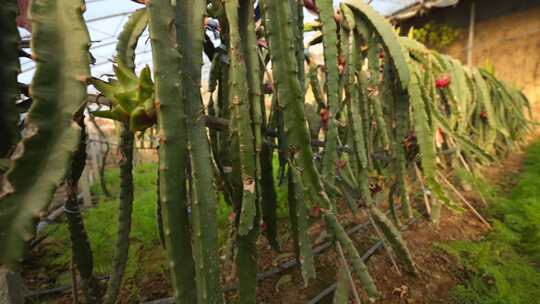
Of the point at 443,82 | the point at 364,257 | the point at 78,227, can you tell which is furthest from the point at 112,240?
the point at 443,82

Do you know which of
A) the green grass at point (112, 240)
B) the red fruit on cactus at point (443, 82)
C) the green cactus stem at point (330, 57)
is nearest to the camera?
the green cactus stem at point (330, 57)

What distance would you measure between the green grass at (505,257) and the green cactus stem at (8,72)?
4.49ft

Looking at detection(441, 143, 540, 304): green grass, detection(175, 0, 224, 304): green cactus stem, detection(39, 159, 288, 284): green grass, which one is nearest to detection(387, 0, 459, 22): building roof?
detection(441, 143, 540, 304): green grass

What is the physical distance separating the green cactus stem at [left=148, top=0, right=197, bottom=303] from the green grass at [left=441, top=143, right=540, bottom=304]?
1090 millimetres

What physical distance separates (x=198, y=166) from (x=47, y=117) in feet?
0.71

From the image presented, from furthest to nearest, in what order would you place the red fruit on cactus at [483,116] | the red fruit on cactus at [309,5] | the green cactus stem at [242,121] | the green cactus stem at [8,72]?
1. the red fruit on cactus at [483,116]
2. the red fruit on cactus at [309,5]
3. the green cactus stem at [242,121]
4. the green cactus stem at [8,72]

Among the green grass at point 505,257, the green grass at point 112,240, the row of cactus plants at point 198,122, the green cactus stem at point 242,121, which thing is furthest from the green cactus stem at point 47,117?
the green grass at point 505,257

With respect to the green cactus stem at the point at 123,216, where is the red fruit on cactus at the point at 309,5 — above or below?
above

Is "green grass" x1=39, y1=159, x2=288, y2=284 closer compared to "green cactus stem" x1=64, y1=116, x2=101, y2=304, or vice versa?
"green cactus stem" x1=64, y1=116, x2=101, y2=304

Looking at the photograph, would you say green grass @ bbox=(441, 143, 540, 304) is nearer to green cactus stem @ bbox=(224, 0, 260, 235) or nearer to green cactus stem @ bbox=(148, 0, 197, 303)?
green cactus stem @ bbox=(224, 0, 260, 235)

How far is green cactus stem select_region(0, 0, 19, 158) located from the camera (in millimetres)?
473

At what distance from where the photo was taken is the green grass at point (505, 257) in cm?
115

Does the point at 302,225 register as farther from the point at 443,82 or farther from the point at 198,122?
the point at 443,82

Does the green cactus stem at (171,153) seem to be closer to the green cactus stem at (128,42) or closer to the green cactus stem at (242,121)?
the green cactus stem at (242,121)
